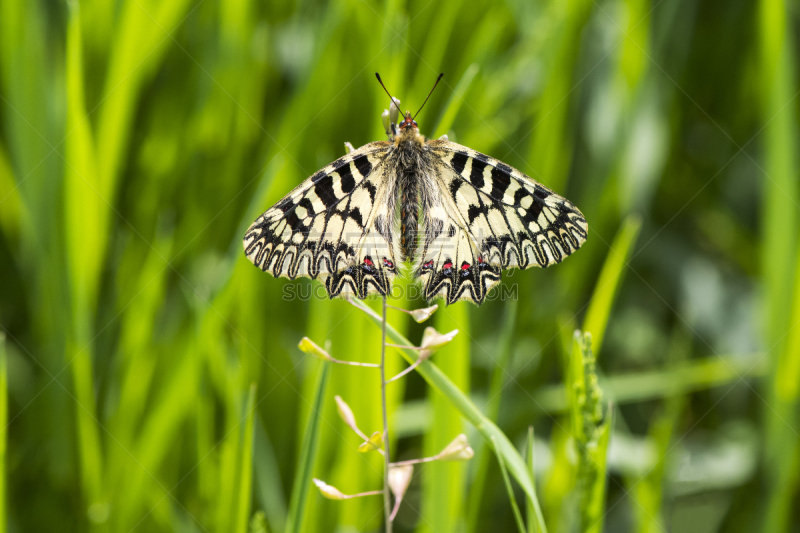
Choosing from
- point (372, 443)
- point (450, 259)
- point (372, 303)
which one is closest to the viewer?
point (372, 443)

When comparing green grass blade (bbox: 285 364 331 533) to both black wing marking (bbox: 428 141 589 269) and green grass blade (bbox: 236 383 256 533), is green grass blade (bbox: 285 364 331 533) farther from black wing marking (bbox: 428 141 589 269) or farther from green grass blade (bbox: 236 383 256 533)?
black wing marking (bbox: 428 141 589 269)

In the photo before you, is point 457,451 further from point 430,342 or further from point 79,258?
point 79,258

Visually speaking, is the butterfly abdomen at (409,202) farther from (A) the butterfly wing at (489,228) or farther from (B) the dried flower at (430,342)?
(B) the dried flower at (430,342)

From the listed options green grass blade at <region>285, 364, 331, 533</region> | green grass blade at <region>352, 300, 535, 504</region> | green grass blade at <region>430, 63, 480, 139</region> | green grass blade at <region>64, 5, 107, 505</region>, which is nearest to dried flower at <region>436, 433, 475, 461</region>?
green grass blade at <region>352, 300, 535, 504</region>

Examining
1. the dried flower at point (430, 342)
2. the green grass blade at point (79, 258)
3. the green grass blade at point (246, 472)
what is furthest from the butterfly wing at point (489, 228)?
the green grass blade at point (79, 258)

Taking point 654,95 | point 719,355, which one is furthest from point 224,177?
point 719,355

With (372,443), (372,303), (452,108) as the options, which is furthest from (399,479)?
(452,108)
